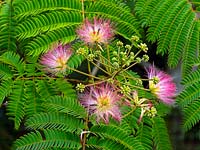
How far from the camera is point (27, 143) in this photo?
157 centimetres

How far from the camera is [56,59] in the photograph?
1.71 metres

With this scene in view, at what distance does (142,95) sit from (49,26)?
45 centimetres

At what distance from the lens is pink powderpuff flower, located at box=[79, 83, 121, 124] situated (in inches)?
61.0

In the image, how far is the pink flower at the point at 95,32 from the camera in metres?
1.73

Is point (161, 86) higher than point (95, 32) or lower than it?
lower

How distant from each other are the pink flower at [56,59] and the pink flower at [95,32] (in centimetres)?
9

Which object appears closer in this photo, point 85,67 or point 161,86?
point 161,86

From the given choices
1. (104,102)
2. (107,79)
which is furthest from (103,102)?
(107,79)

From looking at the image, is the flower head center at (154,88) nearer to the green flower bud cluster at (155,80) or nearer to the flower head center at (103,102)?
the green flower bud cluster at (155,80)

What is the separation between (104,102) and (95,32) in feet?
1.01

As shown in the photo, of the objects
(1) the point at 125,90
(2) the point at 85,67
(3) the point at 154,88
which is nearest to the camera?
(1) the point at 125,90

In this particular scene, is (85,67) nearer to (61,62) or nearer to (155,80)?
(61,62)

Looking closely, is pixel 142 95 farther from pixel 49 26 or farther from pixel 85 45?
pixel 49 26

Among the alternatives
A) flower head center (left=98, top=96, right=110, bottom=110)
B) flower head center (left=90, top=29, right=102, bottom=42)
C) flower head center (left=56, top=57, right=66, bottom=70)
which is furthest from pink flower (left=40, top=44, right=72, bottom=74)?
flower head center (left=98, top=96, right=110, bottom=110)
